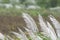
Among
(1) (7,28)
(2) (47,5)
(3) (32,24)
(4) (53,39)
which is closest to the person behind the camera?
(4) (53,39)

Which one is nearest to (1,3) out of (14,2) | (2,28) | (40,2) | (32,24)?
(14,2)

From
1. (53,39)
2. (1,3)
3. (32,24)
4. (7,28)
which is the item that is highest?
(1,3)

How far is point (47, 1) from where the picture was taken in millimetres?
17219

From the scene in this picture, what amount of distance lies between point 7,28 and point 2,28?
17 cm

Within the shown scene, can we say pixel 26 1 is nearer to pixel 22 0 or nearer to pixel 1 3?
pixel 22 0

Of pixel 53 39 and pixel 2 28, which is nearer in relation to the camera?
pixel 53 39

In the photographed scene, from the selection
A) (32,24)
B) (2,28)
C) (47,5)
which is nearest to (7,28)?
(2,28)

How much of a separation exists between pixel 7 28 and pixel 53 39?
4995 mm

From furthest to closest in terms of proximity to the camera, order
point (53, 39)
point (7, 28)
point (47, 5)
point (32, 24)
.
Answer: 1. point (47, 5)
2. point (7, 28)
3. point (32, 24)
4. point (53, 39)

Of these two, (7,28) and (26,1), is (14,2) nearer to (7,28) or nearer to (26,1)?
(26,1)

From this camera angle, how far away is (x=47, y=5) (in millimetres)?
16969

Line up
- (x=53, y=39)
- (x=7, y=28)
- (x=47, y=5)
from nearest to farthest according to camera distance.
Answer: (x=53, y=39) → (x=7, y=28) → (x=47, y=5)

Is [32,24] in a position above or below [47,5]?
below

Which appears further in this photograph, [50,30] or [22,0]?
[22,0]
